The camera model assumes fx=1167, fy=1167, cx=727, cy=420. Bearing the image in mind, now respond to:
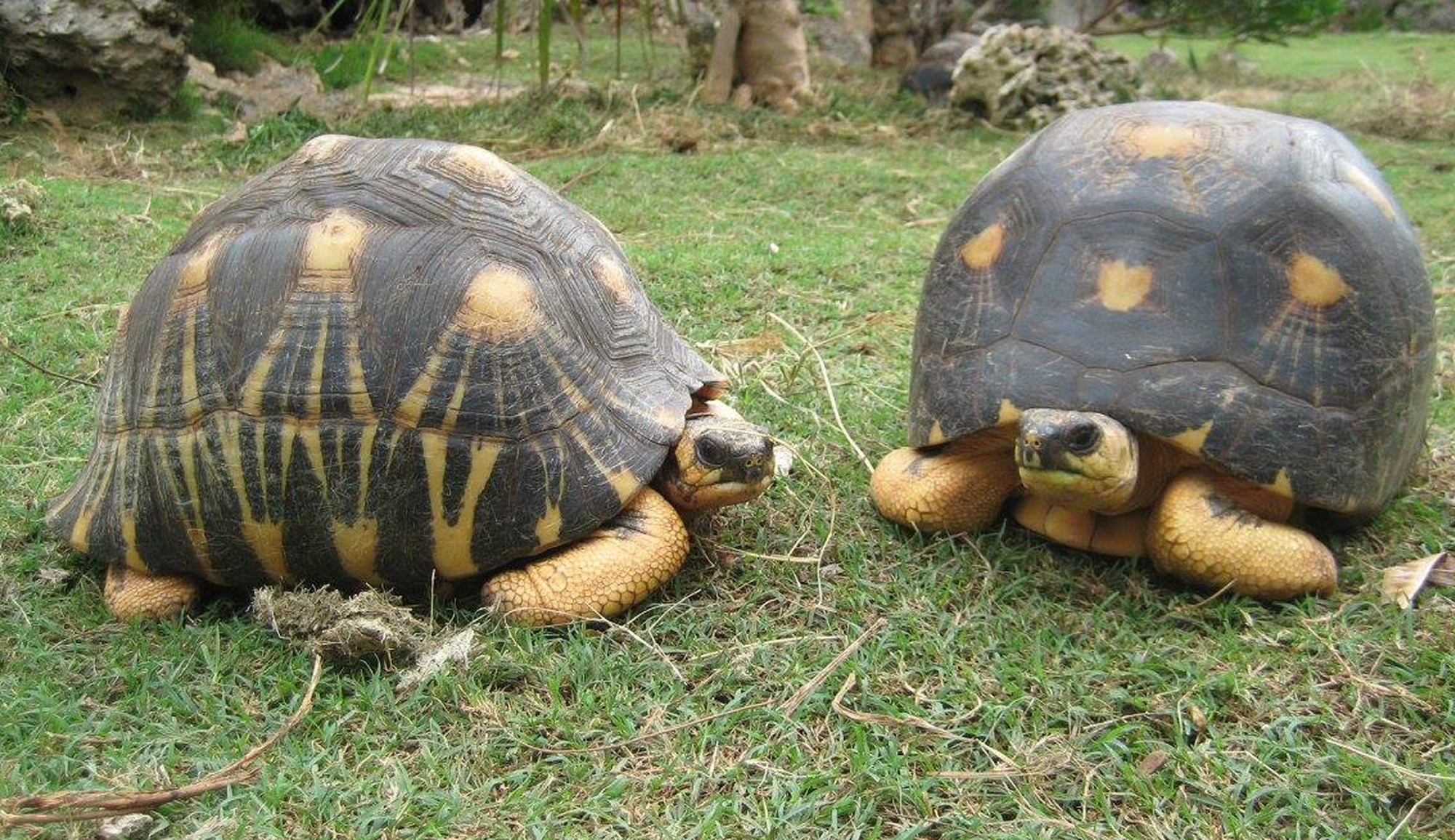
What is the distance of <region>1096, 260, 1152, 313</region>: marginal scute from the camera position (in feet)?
9.05

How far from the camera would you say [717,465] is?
8.86 feet

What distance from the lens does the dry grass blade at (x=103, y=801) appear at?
1.96 m

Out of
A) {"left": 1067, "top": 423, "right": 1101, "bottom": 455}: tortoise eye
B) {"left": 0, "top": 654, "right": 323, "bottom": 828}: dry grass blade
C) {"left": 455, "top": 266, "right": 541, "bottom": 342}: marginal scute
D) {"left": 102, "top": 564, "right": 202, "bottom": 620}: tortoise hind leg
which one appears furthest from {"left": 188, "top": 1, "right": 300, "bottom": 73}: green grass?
{"left": 1067, "top": 423, "right": 1101, "bottom": 455}: tortoise eye

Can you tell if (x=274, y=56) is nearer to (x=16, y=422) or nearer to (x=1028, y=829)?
(x=16, y=422)

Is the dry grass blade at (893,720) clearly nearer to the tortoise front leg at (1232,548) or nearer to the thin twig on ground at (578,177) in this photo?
the tortoise front leg at (1232,548)

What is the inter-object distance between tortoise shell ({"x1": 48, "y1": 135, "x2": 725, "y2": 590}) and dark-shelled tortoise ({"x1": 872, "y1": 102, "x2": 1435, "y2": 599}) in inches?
32.1

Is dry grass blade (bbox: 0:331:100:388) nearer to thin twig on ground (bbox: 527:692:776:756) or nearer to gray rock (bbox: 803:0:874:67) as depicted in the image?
thin twig on ground (bbox: 527:692:776:756)

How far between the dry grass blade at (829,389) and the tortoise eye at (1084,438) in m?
0.93

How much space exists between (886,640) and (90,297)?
12.1ft

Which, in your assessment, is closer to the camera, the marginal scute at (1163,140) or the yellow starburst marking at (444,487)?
Answer: the yellow starburst marking at (444,487)

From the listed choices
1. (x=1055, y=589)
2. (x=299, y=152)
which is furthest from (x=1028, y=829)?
(x=299, y=152)

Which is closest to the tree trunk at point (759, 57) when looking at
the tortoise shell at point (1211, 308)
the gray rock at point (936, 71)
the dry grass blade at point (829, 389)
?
the gray rock at point (936, 71)

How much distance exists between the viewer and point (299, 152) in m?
2.90

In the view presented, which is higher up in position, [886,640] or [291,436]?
[291,436]
